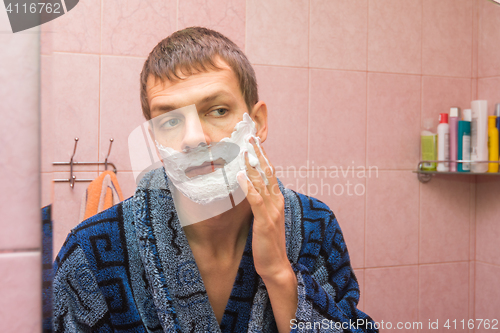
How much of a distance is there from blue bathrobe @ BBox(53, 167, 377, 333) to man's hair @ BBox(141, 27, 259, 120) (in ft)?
0.68

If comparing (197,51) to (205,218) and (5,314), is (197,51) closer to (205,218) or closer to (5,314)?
(205,218)

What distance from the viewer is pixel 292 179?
1.09m

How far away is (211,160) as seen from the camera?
64 centimetres

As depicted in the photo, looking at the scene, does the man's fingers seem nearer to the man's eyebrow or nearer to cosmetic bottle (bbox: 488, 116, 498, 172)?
the man's eyebrow

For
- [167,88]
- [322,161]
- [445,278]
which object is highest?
[167,88]

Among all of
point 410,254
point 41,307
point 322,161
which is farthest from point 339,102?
point 41,307

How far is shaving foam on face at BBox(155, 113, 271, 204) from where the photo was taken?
64cm

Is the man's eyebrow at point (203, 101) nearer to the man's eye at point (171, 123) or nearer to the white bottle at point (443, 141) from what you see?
the man's eye at point (171, 123)

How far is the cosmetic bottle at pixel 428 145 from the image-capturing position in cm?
120

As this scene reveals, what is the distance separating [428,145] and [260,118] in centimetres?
73

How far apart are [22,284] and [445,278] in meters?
1.42

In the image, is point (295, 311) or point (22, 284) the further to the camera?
point (295, 311)

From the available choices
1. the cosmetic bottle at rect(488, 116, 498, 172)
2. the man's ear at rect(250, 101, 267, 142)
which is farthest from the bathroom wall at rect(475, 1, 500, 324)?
the man's ear at rect(250, 101, 267, 142)

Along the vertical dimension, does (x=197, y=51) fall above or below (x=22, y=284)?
above
